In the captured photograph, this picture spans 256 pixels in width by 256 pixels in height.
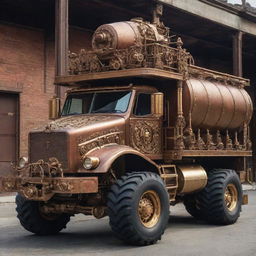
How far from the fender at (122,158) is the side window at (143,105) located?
904 millimetres

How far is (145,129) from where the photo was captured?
10938 mm

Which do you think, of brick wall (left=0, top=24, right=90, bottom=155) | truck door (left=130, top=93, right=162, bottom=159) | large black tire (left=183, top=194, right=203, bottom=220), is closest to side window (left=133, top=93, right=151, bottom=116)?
truck door (left=130, top=93, right=162, bottom=159)

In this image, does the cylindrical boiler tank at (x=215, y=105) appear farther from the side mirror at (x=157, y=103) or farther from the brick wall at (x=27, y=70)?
the brick wall at (x=27, y=70)

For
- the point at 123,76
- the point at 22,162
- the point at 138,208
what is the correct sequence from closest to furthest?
the point at 138,208
the point at 22,162
the point at 123,76

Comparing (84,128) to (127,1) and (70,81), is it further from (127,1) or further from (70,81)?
(127,1)

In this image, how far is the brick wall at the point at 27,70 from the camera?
846 inches

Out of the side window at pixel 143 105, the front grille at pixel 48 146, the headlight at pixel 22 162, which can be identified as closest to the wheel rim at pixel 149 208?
the front grille at pixel 48 146

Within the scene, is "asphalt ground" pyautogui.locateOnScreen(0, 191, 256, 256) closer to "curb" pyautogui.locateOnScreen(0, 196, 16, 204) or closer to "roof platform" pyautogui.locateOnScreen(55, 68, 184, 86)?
"roof platform" pyautogui.locateOnScreen(55, 68, 184, 86)

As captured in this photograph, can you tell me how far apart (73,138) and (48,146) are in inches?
21.8

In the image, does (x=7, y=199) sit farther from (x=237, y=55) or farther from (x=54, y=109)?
(x=237, y=55)

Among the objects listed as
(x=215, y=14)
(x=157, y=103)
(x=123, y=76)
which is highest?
(x=215, y=14)

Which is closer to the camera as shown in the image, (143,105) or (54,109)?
(143,105)

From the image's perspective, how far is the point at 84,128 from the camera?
976cm

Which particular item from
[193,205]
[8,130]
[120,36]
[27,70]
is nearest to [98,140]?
[120,36]
